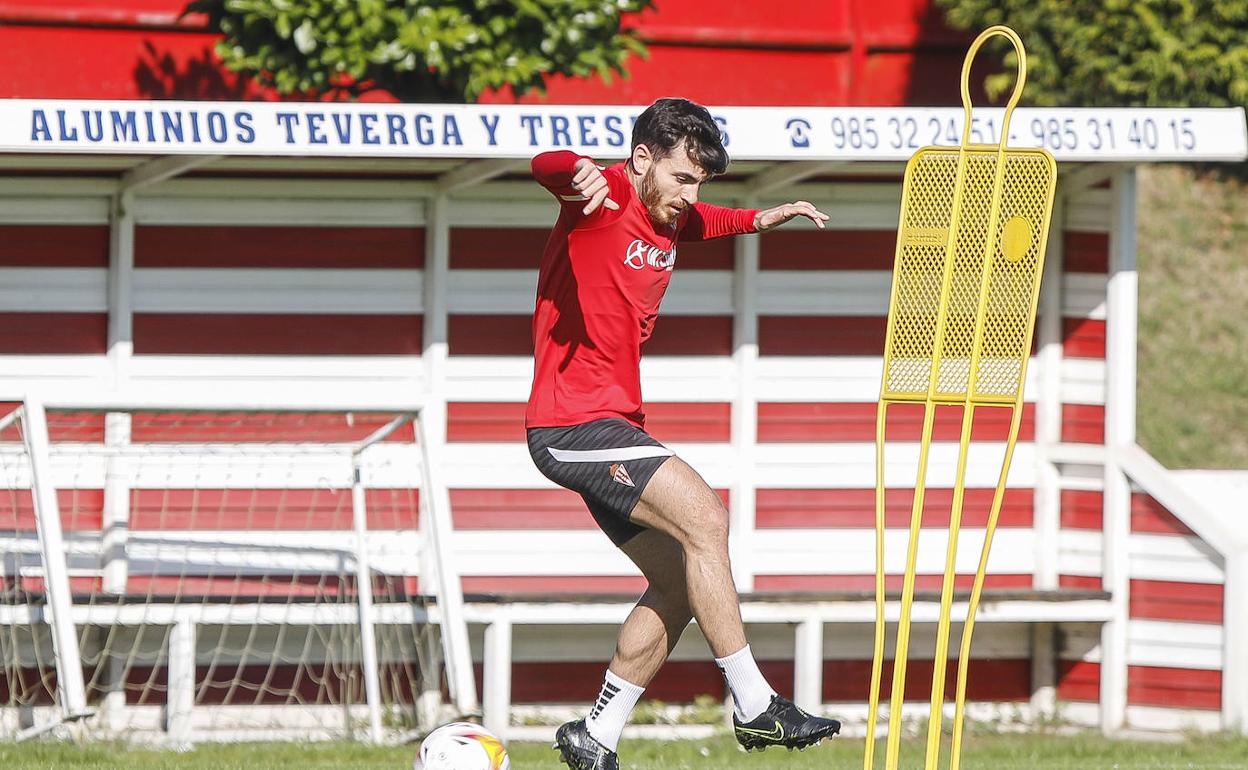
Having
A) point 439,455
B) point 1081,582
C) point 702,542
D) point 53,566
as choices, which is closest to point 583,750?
point 702,542

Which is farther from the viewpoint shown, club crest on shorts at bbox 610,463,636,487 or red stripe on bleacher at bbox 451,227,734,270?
red stripe on bleacher at bbox 451,227,734,270

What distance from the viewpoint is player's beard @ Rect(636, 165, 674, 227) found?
6191 mm

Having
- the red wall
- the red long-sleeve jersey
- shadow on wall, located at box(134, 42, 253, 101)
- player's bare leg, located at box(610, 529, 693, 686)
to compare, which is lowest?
player's bare leg, located at box(610, 529, 693, 686)

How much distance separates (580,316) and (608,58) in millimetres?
5694

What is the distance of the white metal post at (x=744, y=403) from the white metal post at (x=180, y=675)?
2.98m

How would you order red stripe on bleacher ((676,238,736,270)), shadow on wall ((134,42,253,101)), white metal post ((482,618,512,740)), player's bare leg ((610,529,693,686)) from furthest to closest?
shadow on wall ((134,42,253,101)) → red stripe on bleacher ((676,238,736,270)) → white metal post ((482,618,512,740)) → player's bare leg ((610,529,693,686))

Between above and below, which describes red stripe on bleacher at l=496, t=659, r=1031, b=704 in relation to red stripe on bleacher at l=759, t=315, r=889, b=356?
below

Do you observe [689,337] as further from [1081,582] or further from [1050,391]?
[1081,582]

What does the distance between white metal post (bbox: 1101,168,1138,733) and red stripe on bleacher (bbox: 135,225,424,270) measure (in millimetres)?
3786

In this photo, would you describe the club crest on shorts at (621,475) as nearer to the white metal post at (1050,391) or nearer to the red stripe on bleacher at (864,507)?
the red stripe on bleacher at (864,507)

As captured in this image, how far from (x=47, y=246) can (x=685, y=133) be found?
507 centimetres

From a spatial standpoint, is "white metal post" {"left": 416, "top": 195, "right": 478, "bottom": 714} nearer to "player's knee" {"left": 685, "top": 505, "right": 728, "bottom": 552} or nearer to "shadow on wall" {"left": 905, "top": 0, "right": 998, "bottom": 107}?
"player's knee" {"left": 685, "top": 505, "right": 728, "bottom": 552}

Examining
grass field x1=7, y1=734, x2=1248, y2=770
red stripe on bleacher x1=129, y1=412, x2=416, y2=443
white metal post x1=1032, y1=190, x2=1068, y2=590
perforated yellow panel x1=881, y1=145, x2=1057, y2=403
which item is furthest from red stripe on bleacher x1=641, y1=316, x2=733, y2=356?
perforated yellow panel x1=881, y1=145, x2=1057, y2=403

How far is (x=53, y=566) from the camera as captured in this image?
878 cm
